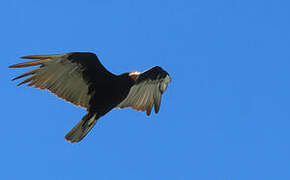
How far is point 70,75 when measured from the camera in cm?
1134

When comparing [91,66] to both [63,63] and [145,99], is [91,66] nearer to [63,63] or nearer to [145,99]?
[63,63]

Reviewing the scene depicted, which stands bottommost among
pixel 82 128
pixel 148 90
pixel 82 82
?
pixel 82 128

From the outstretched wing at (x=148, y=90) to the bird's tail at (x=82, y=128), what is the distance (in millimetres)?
798

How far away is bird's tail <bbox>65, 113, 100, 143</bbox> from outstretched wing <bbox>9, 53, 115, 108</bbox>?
9.9 inches

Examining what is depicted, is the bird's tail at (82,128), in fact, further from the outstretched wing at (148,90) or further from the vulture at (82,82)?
the outstretched wing at (148,90)

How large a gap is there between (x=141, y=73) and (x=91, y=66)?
2.95ft

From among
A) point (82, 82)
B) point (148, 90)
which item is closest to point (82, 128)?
point (82, 82)

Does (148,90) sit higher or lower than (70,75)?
higher

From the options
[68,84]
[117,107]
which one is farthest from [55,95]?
[117,107]

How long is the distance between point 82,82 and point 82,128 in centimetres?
80

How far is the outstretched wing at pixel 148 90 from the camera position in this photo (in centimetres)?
1182

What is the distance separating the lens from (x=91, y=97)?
11438mm

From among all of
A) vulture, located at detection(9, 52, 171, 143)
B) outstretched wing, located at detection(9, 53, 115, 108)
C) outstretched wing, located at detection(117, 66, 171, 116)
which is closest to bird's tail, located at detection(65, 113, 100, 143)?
vulture, located at detection(9, 52, 171, 143)

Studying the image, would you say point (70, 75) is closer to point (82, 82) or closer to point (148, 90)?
point (82, 82)
